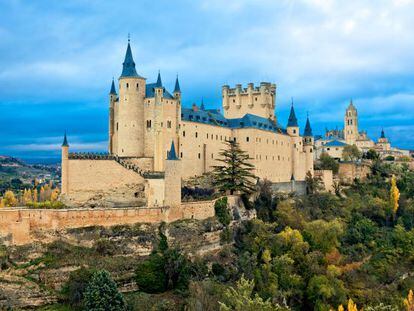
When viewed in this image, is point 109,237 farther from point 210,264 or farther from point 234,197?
point 234,197

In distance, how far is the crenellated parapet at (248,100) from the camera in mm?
65562

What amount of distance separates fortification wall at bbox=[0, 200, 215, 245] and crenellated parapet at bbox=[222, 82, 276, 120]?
22.5m

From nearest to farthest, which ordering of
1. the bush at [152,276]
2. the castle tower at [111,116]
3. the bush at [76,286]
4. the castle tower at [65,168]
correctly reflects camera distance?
the bush at [76,286]
the bush at [152,276]
the castle tower at [65,168]
the castle tower at [111,116]

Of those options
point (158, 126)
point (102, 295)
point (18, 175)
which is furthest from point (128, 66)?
point (18, 175)

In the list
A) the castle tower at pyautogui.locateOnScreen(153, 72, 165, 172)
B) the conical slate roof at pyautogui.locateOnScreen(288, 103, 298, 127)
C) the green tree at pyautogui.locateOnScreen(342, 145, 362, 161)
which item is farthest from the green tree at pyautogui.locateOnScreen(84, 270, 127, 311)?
the green tree at pyautogui.locateOnScreen(342, 145, 362, 161)

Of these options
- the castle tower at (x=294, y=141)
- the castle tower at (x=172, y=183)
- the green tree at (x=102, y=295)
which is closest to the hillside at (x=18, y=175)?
the castle tower at (x=294, y=141)

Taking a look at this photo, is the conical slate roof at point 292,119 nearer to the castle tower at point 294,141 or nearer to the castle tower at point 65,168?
the castle tower at point 294,141

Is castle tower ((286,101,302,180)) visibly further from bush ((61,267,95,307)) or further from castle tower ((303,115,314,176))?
bush ((61,267,95,307))

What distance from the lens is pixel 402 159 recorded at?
Result: 9594cm

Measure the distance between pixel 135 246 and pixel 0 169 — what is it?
104666mm

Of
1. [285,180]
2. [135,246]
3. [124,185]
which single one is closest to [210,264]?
[135,246]

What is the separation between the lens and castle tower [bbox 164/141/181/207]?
43.7m

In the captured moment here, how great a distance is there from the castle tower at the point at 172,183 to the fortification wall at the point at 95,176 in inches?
140

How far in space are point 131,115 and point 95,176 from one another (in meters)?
6.78
